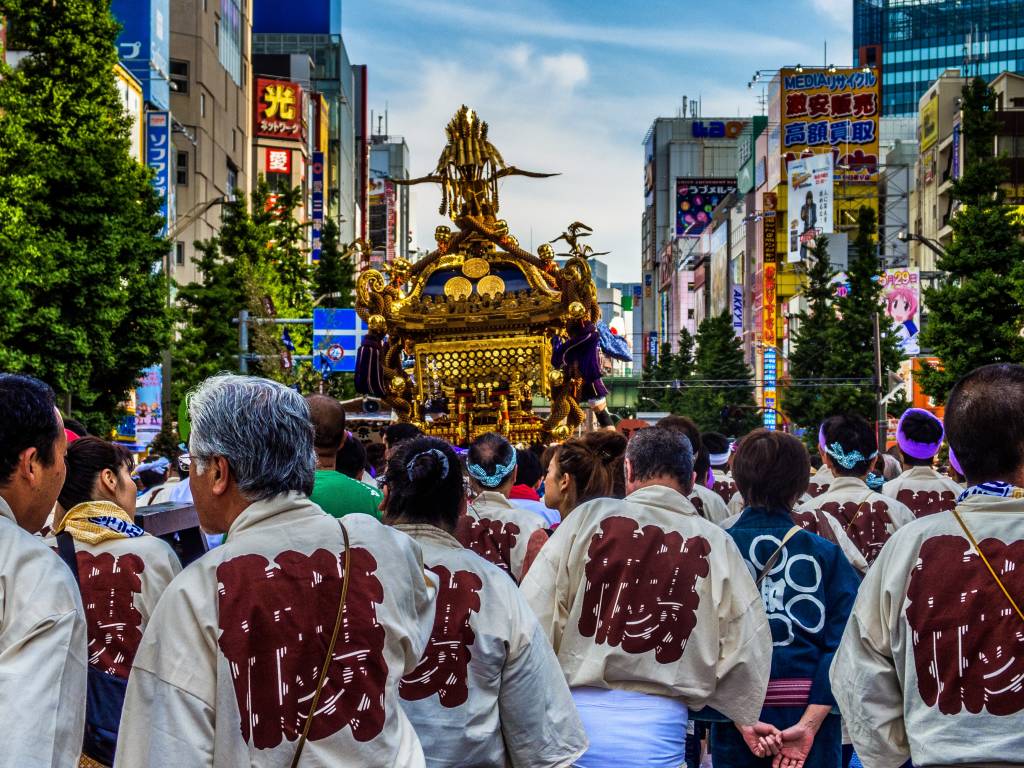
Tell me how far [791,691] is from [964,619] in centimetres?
165

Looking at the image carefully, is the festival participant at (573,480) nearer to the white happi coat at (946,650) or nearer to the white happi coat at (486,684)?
the white happi coat at (486,684)

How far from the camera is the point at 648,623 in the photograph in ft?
15.1

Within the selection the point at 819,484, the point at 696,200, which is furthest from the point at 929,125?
the point at 696,200

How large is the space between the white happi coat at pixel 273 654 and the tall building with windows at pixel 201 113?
47.6m

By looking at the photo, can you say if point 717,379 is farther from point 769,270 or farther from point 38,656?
point 38,656

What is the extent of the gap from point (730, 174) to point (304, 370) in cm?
9209

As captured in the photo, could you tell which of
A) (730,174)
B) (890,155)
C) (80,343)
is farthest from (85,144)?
(730,174)

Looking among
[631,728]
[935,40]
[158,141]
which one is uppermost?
[935,40]

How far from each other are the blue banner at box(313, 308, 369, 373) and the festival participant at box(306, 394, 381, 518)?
24.6 metres

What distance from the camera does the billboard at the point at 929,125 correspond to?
58469 millimetres

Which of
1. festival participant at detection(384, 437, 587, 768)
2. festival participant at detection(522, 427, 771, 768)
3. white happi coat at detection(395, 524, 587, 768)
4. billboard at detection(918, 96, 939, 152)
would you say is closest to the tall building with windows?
billboard at detection(918, 96, 939, 152)

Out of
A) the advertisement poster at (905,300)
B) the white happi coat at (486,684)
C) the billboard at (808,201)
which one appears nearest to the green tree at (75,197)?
the white happi coat at (486,684)

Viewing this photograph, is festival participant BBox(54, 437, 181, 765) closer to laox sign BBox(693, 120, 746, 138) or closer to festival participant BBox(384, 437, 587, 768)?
festival participant BBox(384, 437, 587, 768)

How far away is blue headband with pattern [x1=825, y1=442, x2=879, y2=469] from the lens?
7074 millimetres
